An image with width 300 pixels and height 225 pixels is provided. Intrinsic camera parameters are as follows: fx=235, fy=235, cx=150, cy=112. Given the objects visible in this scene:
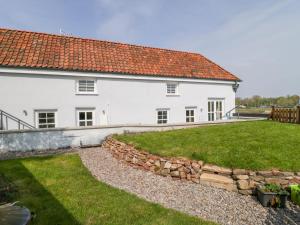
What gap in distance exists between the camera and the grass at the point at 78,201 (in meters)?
5.92

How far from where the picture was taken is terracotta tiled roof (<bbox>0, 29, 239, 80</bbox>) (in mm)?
16422

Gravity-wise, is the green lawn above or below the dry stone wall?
above

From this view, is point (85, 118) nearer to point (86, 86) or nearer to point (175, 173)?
point (86, 86)

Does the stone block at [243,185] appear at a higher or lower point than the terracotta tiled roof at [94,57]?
lower

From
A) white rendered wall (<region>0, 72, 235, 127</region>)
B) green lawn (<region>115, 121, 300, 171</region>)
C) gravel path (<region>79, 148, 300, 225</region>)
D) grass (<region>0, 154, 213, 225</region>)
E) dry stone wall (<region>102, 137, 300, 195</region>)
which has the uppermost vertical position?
white rendered wall (<region>0, 72, 235, 127</region>)

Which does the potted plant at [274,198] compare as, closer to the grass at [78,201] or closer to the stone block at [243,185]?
the stone block at [243,185]

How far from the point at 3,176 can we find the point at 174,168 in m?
6.62

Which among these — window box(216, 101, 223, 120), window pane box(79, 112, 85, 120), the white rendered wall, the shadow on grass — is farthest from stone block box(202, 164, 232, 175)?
window box(216, 101, 223, 120)

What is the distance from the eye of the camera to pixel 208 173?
28.7ft

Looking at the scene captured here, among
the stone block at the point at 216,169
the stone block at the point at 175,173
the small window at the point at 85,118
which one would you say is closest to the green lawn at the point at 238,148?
the stone block at the point at 216,169

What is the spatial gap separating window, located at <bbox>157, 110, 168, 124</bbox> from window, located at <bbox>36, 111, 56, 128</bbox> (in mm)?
8691

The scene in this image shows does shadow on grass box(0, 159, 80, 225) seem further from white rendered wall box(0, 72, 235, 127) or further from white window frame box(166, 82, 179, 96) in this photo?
white window frame box(166, 82, 179, 96)

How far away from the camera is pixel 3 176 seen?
9.00 metres

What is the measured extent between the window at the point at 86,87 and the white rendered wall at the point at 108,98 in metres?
0.34
